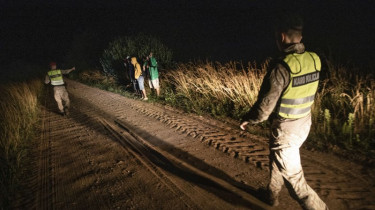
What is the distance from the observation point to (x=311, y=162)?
3201 mm

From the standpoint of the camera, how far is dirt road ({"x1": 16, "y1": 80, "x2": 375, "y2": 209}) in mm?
2584

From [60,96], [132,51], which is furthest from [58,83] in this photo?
[132,51]

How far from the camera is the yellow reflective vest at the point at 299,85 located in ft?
5.82

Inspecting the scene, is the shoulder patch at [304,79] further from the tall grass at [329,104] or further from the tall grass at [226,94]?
the tall grass at [226,94]

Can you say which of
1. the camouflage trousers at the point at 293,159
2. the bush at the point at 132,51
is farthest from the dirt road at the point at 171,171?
the bush at the point at 132,51

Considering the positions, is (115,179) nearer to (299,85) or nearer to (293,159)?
(293,159)

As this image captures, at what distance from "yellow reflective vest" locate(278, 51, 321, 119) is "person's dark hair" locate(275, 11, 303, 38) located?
0.63ft

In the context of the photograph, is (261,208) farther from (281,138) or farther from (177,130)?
(177,130)

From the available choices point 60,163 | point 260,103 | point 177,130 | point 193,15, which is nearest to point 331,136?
point 260,103

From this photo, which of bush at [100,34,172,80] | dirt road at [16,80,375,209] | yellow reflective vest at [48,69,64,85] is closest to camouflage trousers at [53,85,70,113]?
yellow reflective vest at [48,69,64,85]

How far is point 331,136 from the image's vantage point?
3.75 meters

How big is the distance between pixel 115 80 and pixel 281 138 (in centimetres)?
1405

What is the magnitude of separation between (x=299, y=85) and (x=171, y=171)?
2.33m

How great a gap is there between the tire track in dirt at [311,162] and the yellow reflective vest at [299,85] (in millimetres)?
1343
